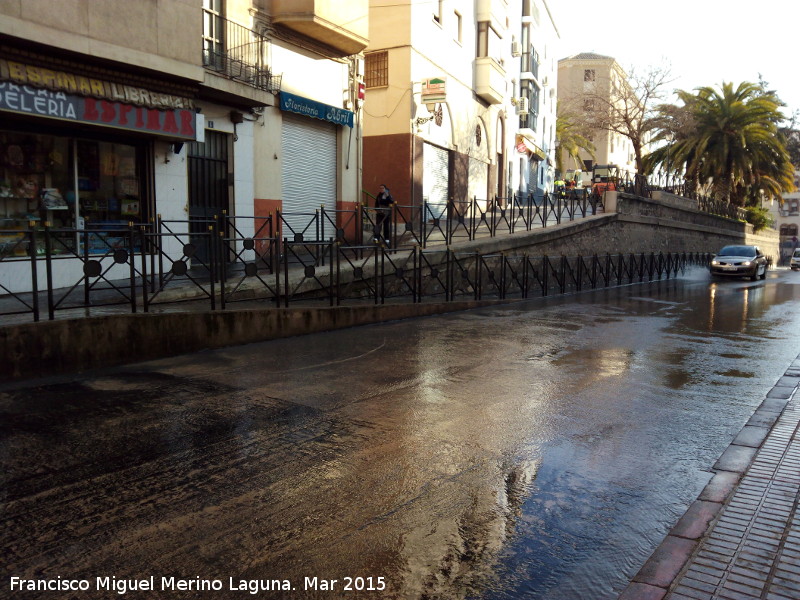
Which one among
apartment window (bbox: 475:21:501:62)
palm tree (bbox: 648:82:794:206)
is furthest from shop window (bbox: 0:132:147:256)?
palm tree (bbox: 648:82:794:206)

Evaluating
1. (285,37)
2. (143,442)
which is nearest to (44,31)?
(285,37)

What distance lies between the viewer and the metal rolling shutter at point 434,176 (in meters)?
23.6

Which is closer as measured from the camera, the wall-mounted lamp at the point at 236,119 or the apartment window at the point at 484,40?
the wall-mounted lamp at the point at 236,119

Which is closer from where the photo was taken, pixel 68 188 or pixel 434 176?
pixel 68 188

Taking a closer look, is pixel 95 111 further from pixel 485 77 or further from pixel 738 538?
pixel 485 77

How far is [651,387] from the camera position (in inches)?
298

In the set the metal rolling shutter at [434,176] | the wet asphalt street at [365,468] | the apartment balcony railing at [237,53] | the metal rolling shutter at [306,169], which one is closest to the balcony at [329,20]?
the apartment balcony railing at [237,53]

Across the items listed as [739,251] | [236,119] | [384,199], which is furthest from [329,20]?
[739,251]

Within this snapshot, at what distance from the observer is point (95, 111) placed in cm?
1125

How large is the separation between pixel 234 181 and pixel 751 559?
1335 centimetres

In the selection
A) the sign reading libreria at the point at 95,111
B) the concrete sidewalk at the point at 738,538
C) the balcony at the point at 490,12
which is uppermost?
the balcony at the point at 490,12

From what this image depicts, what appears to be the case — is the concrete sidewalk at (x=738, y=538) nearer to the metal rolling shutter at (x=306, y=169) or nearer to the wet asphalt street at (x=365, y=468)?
the wet asphalt street at (x=365, y=468)

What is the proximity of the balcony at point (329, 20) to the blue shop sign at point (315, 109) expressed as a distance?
60.7 inches

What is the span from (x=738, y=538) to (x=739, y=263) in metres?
28.0
